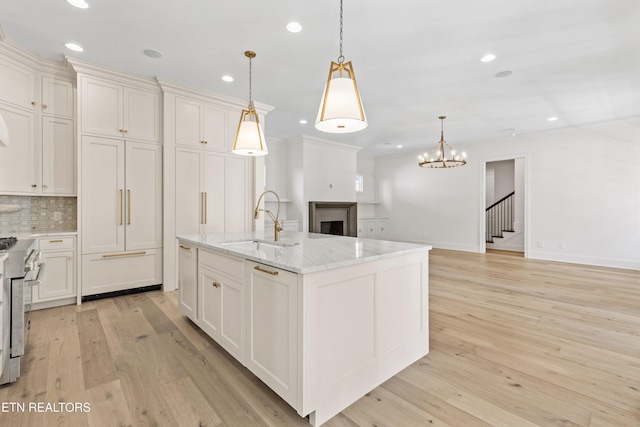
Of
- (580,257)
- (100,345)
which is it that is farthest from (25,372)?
(580,257)

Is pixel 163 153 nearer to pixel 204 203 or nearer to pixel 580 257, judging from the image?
pixel 204 203

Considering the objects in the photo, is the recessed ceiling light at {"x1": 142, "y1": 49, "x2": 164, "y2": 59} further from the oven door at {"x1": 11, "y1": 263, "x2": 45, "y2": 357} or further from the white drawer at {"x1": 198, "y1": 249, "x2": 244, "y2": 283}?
the oven door at {"x1": 11, "y1": 263, "x2": 45, "y2": 357}

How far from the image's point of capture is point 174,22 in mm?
2637

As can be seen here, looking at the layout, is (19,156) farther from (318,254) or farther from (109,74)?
(318,254)

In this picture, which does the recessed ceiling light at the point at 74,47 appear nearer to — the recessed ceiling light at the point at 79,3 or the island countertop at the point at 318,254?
the recessed ceiling light at the point at 79,3

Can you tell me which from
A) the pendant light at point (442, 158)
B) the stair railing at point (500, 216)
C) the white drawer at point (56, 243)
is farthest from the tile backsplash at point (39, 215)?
the stair railing at point (500, 216)

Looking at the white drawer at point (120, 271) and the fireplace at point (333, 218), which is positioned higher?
the fireplace at point (333, 218)

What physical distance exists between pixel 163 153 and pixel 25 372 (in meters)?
2.66

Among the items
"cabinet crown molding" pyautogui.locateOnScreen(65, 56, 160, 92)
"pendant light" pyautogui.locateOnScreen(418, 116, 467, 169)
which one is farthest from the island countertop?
"pendant light" pyautogui.locateOnScreen(418, 116, 467, 169)

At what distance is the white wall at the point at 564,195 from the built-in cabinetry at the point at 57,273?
7.79 meters

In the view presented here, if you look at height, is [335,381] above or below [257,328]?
below

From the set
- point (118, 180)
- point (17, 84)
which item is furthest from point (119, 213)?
point (17, 84)

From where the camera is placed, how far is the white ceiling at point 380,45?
2451mm

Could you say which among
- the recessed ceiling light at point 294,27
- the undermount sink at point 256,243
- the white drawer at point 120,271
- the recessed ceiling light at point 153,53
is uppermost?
the recessed ceiling light at point 153,53
